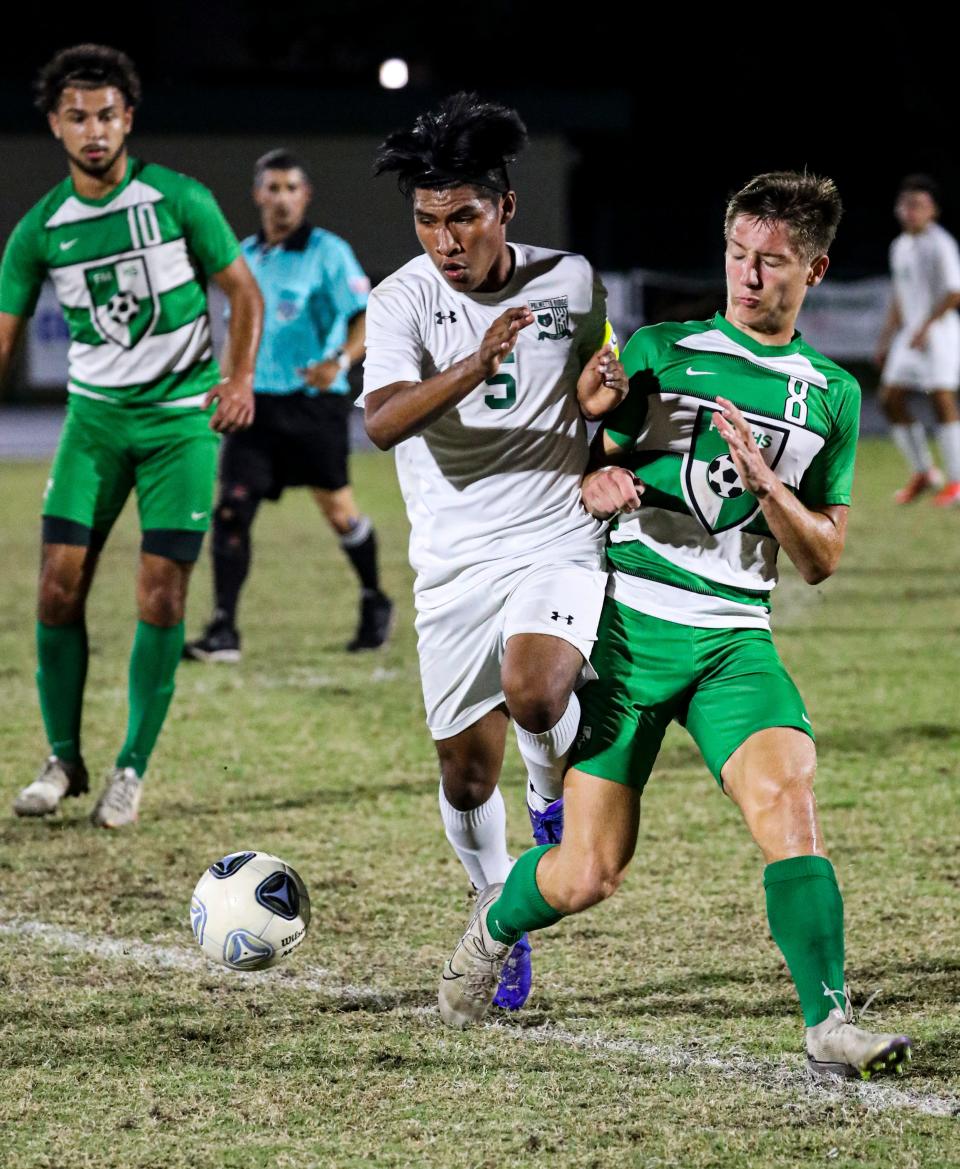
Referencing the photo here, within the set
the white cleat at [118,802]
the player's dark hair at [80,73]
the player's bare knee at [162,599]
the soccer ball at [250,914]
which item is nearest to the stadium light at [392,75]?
the player's dark hair at [80,73]

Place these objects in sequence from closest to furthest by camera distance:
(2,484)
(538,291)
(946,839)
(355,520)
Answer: (538,291)
(946,839)
(355,520)
(2,484)

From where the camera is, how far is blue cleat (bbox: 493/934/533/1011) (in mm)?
3889

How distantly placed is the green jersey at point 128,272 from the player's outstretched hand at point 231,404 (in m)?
0.08

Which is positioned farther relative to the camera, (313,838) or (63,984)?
(313,838)

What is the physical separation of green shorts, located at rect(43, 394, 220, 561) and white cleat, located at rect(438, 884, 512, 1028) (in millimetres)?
2175

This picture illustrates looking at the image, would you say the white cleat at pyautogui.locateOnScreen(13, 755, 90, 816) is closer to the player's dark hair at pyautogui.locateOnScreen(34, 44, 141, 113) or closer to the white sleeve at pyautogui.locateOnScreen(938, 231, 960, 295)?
the player's dark hair at pyautogui.locateOnScreen(34, 44, 141, 113)

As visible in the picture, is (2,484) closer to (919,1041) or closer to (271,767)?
(271,767)

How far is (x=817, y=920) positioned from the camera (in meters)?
3.36

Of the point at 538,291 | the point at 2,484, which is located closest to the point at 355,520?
the point at 538,291

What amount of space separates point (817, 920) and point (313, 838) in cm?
232

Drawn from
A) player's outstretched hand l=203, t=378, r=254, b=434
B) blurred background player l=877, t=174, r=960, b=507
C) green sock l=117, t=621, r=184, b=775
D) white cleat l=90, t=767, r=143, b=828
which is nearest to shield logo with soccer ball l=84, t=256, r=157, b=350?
player's outstretched hand l=203, t=378, r=254, b=434

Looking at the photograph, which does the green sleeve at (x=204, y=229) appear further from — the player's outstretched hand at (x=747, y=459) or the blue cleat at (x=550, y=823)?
the player's outstretched hand at (x=747, y=459)

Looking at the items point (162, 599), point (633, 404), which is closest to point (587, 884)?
point (633, 404)

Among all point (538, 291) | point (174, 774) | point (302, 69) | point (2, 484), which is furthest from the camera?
point (302, 69)
